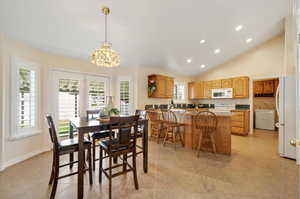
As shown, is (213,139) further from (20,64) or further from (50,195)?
(20,64)

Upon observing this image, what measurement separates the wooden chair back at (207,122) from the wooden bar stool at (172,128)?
637mm

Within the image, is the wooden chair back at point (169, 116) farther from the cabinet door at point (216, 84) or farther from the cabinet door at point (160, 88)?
the cabinet door at point (216, 84)

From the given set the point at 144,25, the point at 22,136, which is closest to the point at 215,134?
the point at 144,25

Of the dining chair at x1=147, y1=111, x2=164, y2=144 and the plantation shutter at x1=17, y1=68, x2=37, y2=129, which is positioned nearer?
the plantation shutter at x1=17, y1=68, x2=37, y2=129

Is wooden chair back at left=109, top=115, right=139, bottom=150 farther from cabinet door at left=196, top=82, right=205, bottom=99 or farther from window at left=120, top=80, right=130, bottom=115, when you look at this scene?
cabinet door at left=196, top=82, right=205, bottom=99

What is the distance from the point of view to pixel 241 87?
5.23 m

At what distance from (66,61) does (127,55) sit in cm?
166

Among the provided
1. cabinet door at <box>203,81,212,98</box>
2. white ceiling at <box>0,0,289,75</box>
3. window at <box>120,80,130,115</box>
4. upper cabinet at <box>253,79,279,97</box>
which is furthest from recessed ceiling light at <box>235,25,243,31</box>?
upper cabinet at <box>253,79,279,97</box>

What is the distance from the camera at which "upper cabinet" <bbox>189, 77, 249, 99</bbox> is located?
204 inches

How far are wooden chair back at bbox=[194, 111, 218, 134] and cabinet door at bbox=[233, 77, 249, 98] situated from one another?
9.66ft

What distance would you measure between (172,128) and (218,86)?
339 cm

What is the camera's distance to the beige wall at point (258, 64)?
4.72m

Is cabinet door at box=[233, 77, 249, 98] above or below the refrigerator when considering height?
above

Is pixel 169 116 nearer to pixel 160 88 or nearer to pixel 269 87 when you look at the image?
pixel 160 88
